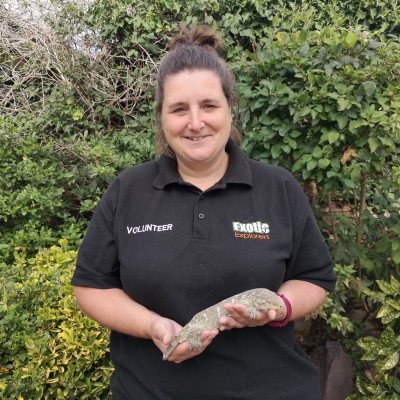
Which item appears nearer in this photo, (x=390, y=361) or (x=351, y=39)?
(x=390, y=361)

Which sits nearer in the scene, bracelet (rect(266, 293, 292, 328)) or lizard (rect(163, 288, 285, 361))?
lizard (rect(163, 288, 285, 361))

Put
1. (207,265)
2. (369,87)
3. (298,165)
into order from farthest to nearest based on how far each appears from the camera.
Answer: (298,165)
(369,87)
(207,265)

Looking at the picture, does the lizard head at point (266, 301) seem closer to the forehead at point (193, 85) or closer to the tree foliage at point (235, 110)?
the forehead at point (193, 85)

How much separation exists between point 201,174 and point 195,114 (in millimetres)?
337

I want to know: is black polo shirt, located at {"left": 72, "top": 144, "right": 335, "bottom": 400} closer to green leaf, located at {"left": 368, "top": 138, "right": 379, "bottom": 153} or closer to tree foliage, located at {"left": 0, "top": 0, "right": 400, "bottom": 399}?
tree foliage, located at {"left": 0, "top": 0, "right": 400, "bottom": 399}

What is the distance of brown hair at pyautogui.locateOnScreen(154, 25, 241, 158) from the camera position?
178 centimetres

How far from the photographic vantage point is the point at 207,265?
1.67m

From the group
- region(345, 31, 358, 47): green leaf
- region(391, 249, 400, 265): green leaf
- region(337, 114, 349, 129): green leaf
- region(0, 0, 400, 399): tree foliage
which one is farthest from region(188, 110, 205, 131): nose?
region(391, 249, 400, 265): green leaf

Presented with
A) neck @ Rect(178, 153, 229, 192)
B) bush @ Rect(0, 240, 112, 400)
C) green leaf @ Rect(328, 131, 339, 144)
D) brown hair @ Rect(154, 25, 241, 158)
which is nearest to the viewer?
brown hair @ Rect(154, 25, 241, 158)

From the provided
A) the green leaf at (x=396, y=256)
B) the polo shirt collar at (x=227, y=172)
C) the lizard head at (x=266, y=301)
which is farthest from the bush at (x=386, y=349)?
the polo shirt collar at (x=227, y=172)

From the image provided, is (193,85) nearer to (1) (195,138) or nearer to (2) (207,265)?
(1) (195,138)

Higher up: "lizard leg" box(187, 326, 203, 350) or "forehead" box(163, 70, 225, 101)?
"forehead" box(163, 70, 225, 101)

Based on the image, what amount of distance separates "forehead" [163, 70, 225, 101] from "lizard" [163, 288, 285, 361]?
0.93 m

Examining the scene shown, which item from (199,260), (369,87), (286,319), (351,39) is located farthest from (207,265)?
(351,39)
